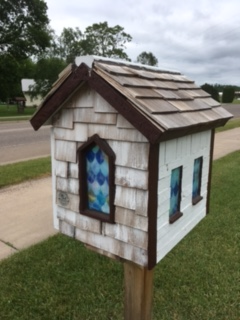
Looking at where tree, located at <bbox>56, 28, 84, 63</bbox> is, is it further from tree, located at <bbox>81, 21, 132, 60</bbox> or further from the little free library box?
the little free library box

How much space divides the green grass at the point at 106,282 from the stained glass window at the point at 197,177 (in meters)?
1.18

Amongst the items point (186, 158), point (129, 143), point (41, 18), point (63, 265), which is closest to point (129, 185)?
point (129, 143)

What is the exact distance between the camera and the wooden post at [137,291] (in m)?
1.59

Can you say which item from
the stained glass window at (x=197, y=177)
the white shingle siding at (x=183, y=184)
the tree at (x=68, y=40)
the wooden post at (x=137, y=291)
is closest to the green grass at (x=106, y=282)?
the wooden post at (x=137, y=291)

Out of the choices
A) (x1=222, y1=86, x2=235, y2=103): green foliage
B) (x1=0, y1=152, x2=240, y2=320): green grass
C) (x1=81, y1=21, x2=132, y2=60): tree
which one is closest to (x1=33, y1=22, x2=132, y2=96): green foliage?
(x1=81, y1=21, x2=132, y2=60): tree

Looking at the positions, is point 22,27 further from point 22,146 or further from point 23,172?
point 23,172

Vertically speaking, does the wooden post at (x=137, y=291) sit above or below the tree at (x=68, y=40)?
below

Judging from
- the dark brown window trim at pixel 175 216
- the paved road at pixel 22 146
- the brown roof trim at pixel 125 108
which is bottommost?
the paved road at pixel 22 146

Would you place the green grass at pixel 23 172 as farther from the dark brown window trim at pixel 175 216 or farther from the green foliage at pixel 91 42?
the green foliage at pixel 91 42

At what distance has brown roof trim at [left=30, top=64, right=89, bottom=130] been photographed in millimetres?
1254

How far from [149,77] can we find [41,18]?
27.3 metres

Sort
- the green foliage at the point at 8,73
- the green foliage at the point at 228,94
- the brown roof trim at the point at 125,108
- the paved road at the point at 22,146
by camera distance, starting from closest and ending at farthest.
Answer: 1. the brown roof trim at the point at 125,108
2. the paved road at the point at 22,146
3. the green foliage at the point at 8,73
4. the green foliage at the point at 228,94

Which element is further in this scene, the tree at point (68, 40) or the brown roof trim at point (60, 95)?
the tree at point (68, 40)

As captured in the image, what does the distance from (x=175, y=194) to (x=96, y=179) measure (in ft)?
1.28
